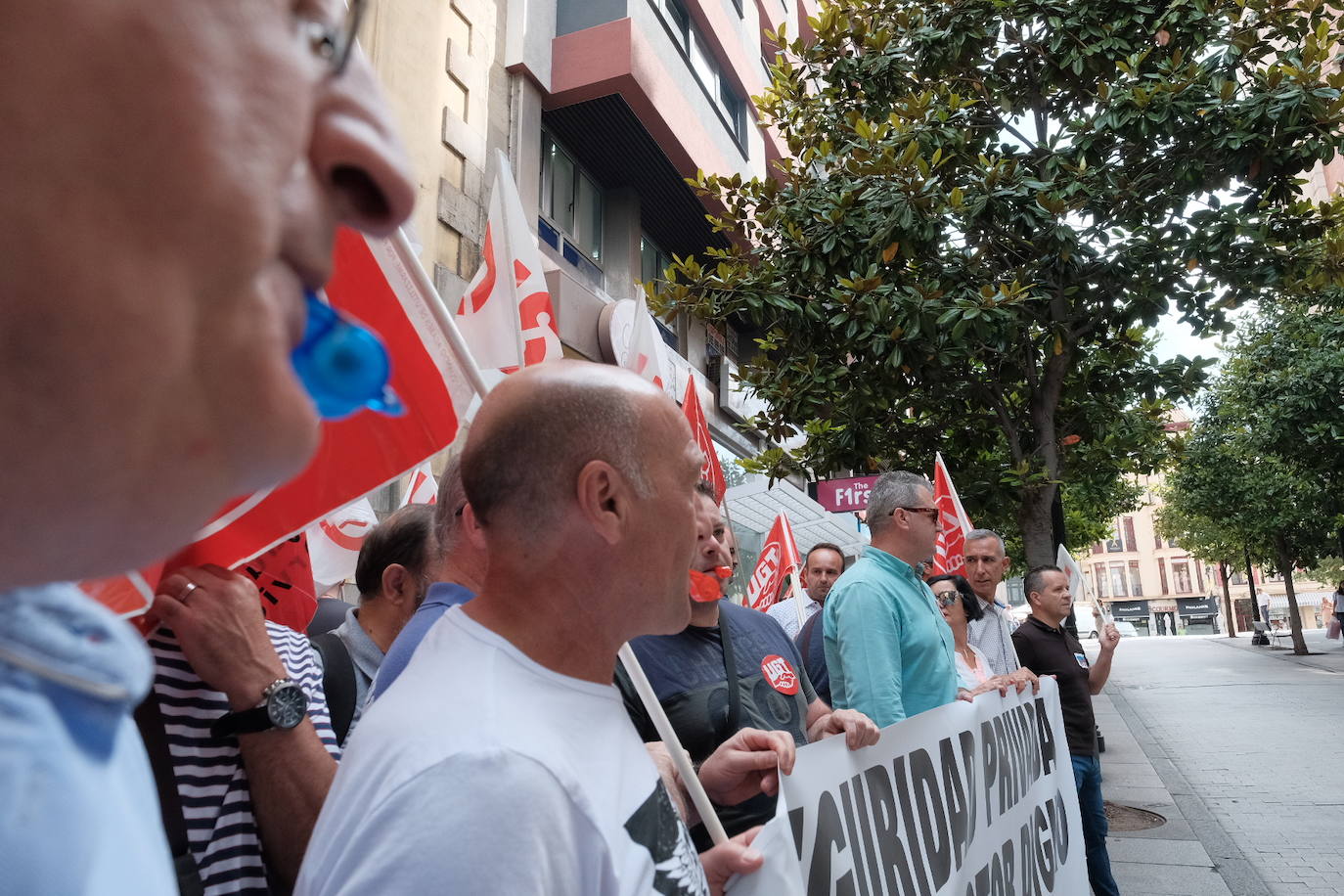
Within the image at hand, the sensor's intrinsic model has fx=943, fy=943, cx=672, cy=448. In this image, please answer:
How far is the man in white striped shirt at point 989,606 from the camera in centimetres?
Result: 586

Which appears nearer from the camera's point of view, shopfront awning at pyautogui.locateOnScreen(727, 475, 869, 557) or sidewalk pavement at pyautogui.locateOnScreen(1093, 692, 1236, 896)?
sidewalk pavement at pyautogui.locateOnScreen(1093, 692, 1236, 896)

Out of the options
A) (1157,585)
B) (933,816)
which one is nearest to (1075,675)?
(933,816)

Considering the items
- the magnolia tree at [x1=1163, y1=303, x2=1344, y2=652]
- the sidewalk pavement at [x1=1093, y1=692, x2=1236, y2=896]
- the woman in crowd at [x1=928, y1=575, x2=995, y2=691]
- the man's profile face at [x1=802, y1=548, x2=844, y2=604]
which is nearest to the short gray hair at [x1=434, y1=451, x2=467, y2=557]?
the woman in crowd at [x1=928, y1=575, x2=995, y2=691]

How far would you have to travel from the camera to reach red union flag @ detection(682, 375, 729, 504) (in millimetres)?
4258

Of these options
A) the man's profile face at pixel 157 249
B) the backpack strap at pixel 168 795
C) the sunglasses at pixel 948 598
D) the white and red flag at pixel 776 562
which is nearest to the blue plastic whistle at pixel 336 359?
the man's profile face at pixel 157 249

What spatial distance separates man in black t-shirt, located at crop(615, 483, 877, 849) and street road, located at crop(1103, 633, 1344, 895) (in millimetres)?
4916

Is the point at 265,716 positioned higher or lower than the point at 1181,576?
higher

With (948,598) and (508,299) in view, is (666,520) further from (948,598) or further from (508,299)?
(948,598)

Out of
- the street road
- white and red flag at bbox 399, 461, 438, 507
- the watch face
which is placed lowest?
the street road

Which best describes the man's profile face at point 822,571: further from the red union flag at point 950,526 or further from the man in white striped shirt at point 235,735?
the man in white striped shirt at point 235,735

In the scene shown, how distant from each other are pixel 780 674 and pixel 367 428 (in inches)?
60.3

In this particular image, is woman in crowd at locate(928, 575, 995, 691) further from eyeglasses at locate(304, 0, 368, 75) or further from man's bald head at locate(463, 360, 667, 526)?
eyeglasses at locate(304, 0, 368, 75)

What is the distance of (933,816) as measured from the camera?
2875 millimetres

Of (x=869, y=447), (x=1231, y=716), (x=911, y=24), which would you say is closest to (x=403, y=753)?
(x=869, y=447)
